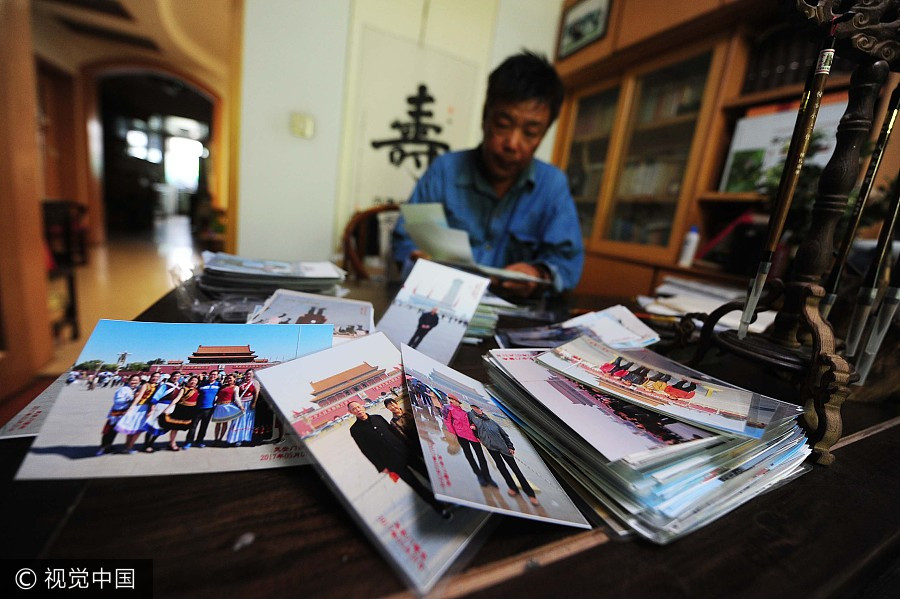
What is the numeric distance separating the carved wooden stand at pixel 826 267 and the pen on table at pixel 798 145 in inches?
1.1

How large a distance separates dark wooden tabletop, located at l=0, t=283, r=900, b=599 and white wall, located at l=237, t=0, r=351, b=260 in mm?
1977

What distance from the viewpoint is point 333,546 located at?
223mm

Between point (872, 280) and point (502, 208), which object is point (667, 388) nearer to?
point (872, 280)

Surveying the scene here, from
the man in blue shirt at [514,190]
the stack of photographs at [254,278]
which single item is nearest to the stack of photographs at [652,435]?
the stack of photographs at [254,278]

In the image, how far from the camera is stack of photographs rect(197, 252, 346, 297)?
2.29 ft

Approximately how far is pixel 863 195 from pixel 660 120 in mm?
1944

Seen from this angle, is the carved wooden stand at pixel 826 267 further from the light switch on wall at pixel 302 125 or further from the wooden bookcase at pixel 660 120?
the light switch on wall at pixel 302 125

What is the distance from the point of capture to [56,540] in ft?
0.66

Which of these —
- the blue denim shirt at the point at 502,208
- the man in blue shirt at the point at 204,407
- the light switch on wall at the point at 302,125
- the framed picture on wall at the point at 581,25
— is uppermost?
the framed picture on wall at the point at 581,25

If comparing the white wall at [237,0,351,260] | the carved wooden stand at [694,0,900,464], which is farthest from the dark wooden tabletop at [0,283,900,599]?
the white wall at [237,0,351,260]

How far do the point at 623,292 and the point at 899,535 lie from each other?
80.5 inches

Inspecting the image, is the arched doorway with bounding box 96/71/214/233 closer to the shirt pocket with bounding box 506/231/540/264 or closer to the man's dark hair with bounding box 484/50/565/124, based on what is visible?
the man's dark hair with bounding box 484/50/565/124

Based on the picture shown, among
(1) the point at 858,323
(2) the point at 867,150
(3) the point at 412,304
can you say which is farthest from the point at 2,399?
(2) the point at 867,150

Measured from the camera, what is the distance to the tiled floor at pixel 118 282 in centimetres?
211
